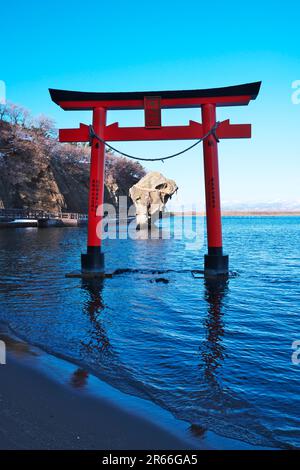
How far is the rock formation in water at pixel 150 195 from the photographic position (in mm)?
47219

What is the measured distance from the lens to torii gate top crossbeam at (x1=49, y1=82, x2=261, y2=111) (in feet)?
32.9

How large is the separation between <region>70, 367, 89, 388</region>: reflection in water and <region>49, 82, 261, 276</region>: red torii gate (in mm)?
6558

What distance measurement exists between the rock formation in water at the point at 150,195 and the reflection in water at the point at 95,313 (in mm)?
37193

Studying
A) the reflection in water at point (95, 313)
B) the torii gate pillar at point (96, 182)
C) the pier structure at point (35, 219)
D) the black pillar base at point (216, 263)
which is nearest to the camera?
the reflection in water at point (95, 313)

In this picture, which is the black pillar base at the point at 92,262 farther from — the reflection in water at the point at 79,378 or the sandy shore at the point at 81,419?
the sandy shore at the point at 81,419

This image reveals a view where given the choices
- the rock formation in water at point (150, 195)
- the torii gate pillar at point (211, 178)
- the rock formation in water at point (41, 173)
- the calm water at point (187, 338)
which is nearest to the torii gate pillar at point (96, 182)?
the calm water at point (187, 338)

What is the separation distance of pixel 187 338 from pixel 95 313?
235 centimetres

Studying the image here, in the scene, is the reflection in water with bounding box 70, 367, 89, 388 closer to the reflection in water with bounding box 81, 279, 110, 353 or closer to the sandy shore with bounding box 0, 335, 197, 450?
the sandy shore with bounding box 0, 335, 197, 450

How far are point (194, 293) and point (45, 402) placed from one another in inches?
249

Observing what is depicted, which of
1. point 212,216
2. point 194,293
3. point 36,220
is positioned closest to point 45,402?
point 194,293

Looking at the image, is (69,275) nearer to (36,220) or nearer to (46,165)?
(36,220)

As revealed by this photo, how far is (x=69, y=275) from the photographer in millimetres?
10953

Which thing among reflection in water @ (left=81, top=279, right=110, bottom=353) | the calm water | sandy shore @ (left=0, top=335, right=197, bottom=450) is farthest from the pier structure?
sandy shore @ (left=0, top=335, right=197, bottom=450)

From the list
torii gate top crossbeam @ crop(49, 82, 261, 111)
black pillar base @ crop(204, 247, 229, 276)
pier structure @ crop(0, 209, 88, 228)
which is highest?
torii gate top crossbeam @ crop(49, 82, 261, 111)
